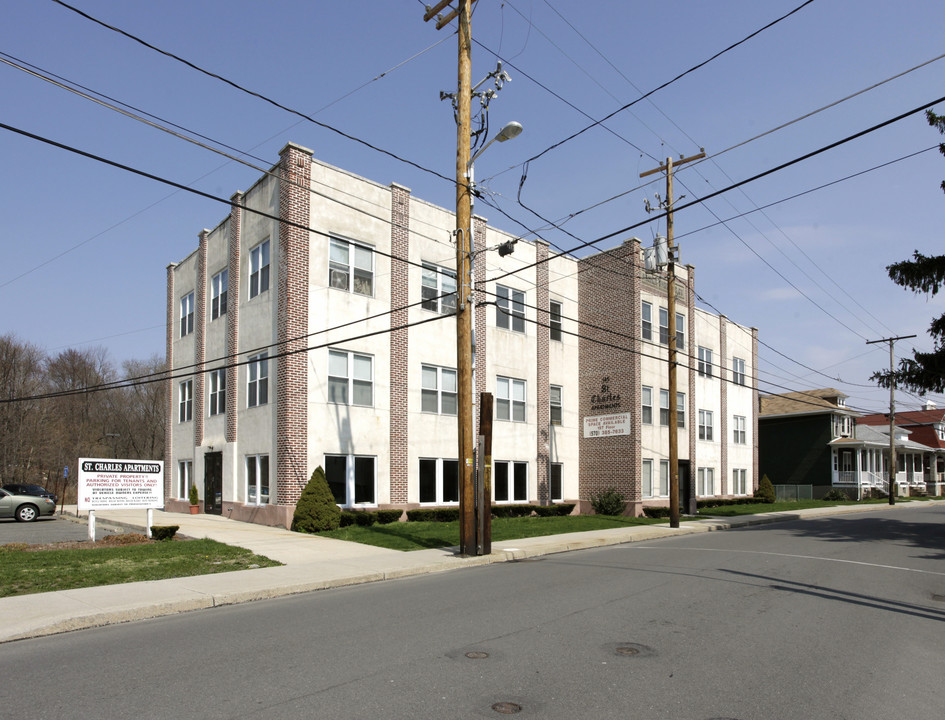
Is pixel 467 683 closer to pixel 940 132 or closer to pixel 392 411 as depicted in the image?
pixel 392 411

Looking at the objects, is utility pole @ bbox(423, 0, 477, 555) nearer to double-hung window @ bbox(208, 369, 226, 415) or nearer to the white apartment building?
the white apartment building

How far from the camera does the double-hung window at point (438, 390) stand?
1028 inches

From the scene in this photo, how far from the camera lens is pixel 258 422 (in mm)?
23609

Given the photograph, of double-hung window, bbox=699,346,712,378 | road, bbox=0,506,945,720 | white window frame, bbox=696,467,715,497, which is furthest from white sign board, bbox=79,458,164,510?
double-hung window, bbox=699,346,712,378

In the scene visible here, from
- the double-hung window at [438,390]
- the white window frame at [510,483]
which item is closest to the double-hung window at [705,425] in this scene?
the white window frame at [510,483]

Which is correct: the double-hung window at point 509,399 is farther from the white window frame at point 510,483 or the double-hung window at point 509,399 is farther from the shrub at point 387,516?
the shrub at point 387,516

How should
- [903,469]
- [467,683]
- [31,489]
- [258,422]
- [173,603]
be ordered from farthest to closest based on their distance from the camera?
1. [903,469]
2. [31,489]
3. [258,422]
4. [173,603]
5. [467,683]

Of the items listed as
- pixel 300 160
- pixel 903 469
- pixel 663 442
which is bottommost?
pixel 903 469

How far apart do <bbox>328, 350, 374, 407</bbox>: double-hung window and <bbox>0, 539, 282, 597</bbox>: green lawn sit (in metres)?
7.53

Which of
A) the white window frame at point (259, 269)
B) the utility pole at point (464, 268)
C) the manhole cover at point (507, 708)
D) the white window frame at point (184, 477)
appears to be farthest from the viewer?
the white window frame at point (184, 477)

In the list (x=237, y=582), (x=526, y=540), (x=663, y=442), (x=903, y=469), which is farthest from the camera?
(x=903, y=469)

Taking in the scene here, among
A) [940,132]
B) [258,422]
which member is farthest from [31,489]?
[940,132]

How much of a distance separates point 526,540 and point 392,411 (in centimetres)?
754

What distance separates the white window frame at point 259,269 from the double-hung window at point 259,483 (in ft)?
18.4
